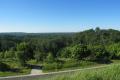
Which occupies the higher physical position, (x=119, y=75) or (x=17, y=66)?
(x=119, y=75)

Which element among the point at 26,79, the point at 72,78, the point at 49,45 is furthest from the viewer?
the point at 49,45

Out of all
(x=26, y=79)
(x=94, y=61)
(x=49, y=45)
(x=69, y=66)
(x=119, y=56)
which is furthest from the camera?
(x=49, y=45)

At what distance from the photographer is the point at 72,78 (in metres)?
7.11

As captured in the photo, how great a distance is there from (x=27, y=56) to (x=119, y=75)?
23.5 meters

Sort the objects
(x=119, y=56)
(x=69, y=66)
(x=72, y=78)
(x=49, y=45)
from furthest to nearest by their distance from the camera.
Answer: (x=49, y=45)
(x=119, y=56)
(x=69, y=66)
(x=72, y=78)

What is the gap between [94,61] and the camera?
28969 mm

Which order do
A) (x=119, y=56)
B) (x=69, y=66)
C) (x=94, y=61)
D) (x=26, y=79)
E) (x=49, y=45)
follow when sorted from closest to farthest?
1. (x=26, y=79)
2. (x=69, y=66)
3. (x=94, y=61)
4. (x=119, y=56)
5. (x=49, y=45)

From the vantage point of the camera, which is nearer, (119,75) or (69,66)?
(119,75)

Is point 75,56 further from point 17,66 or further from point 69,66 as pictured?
point 17,66

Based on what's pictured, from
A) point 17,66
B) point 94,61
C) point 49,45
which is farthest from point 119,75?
point 49,45

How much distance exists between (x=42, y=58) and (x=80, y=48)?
504 centimetres

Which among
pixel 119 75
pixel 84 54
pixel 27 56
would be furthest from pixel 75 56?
pixel 119 75

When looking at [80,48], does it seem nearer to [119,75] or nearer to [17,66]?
[17,66]

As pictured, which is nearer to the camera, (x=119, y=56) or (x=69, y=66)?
(x=69, y=66)
